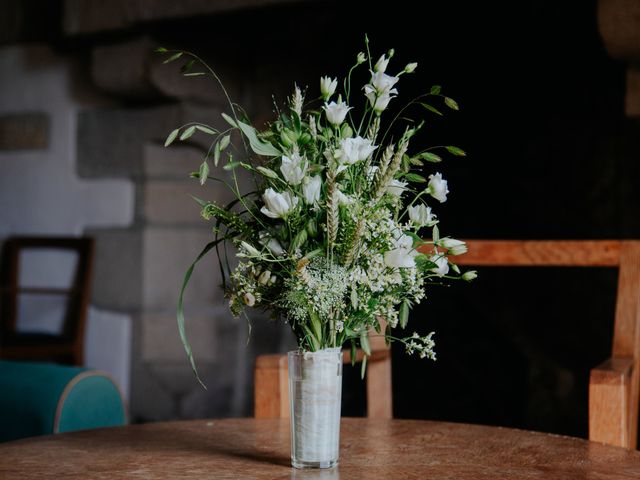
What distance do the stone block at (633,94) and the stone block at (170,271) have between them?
1.57 meters

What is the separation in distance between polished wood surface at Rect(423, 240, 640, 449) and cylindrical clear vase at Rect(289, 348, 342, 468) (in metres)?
0.44

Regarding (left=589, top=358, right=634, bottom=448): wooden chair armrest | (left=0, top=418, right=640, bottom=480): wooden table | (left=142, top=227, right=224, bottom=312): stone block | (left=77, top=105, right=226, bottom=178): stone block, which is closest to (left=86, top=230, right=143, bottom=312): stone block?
(left=142, top=227, right=224, bottom=312): stone block

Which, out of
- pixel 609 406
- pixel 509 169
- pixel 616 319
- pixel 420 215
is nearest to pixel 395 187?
pixel 420 215

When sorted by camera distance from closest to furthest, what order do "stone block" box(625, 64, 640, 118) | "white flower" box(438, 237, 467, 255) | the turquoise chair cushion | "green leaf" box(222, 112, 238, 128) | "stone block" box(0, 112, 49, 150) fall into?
1. "green leaf" box(222, 112, 238, 128)
2. "white flower" box(438, 237, 467, 255)
3. the turquoise chair cushion
4. "stone block" box(625, 64, 640, 118)
5. "stone block" box(0, 112, 49, 150)

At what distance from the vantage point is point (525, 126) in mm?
2766

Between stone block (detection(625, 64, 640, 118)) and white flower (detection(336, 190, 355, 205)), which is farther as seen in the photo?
stone block (detection(625, 64, 640, 118))

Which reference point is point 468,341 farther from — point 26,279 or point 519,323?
point 26,279

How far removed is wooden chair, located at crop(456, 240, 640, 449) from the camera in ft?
4.20

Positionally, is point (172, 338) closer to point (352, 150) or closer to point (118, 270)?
point (118, 270)

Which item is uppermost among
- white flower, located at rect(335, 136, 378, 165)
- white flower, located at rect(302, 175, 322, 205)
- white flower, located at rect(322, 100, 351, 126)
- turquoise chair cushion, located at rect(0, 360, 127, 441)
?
white flower, located at rect(322, 100, 351, 126)

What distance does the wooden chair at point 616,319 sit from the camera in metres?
1.28

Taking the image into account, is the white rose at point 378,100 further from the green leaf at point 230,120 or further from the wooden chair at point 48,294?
the wooden chair at point 48,294

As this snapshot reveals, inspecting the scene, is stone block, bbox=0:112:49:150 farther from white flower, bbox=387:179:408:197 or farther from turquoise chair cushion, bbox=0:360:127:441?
white flower, bbox=387:179:408:197

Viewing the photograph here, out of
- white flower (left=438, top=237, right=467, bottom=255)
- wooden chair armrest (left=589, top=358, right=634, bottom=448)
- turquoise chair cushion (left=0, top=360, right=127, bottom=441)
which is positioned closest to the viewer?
white flower (left=438, top=237, right=467, bottom=255)
